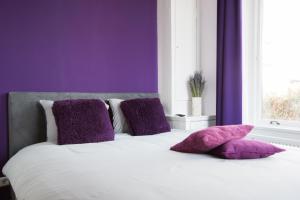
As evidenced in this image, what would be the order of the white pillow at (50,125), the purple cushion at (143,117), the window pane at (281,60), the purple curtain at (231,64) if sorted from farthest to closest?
the purple curtain at (231,64), the window pane at (281,60), the purple cushion at (143,117), the white pillow at (50,125)

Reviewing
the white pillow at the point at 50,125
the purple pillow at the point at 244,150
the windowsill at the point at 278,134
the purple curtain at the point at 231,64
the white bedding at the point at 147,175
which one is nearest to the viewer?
the white bedding at the point at 147,175

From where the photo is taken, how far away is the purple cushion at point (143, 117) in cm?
276

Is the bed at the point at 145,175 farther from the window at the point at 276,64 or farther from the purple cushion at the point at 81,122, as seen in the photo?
the window at the point at 276,64

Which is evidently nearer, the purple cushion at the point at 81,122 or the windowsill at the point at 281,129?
the purple cushion at the point at 81,122

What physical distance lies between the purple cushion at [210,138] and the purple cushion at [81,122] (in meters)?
0.75

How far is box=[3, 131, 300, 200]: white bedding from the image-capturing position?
1094mm

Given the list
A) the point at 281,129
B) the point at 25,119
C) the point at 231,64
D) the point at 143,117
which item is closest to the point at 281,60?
the point at 231,64

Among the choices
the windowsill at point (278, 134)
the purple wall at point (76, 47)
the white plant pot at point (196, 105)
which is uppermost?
the purple wall at point (76, 47)

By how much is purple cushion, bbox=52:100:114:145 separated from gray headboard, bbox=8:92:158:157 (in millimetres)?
279

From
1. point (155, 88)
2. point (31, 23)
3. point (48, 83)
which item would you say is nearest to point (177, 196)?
point (48, 83)

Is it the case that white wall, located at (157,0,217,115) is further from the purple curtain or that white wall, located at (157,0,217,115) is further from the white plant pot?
the purple curtain

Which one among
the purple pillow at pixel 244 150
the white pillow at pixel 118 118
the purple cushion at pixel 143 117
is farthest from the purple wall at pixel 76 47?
the purple pillow at pixel 244 150

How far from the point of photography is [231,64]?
3.13 metres

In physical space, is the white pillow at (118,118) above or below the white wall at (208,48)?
below
